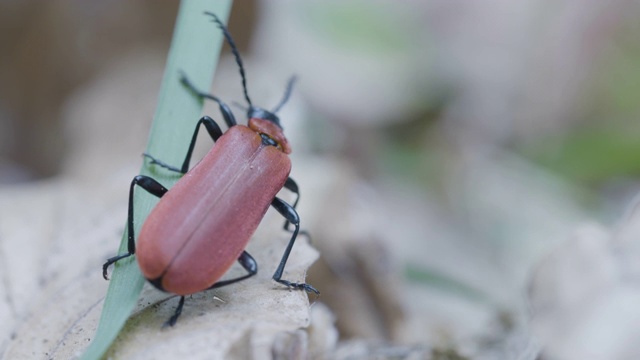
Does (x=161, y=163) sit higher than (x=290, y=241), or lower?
higher

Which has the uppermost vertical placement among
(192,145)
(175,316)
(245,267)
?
(192,145)

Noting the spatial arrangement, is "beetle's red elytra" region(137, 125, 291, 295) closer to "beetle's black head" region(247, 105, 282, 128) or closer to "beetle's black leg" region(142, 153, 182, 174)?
"beetle's black leg" region(142, 153, 182, 174)

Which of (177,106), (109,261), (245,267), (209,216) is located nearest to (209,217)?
(209,216)

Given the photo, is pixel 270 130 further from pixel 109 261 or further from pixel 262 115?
pixel 109 261

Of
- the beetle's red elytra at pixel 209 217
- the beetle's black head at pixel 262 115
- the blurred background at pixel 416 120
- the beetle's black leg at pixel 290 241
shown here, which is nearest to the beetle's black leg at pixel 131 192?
the beetle's red elytra at pixel 209 217

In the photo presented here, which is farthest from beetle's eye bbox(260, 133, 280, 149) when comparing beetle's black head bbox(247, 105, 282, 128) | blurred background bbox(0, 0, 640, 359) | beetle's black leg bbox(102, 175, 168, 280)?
blurred background bbox(0, 0, 640, 359)
